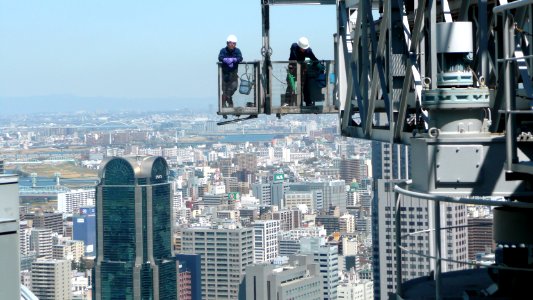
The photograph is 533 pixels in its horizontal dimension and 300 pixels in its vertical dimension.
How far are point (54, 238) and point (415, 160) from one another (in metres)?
75.8

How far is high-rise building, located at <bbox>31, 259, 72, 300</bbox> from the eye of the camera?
65.0 m

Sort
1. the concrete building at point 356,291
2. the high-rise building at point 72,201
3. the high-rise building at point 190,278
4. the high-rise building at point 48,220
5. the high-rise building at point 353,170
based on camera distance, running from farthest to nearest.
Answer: the high-rise building at point 353,170, the high-rise building at point 72,201, the high-rise building at point 48,220, the high-rise building at point 190,278, the concrete building at point 356,291

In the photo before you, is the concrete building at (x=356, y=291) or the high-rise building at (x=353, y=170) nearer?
the concrete building at (x=356, y=291)

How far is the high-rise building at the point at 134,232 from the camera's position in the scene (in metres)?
63.7

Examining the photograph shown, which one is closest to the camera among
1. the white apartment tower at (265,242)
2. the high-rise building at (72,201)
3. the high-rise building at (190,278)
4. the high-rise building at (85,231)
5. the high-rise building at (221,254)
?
the high-rise building at (190,278)

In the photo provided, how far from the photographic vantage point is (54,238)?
7819 centimetres

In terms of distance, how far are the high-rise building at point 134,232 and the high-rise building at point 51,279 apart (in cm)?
208

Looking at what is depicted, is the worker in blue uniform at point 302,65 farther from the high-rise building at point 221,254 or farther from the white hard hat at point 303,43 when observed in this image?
the high-rise building at point 221,254

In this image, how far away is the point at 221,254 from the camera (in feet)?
227

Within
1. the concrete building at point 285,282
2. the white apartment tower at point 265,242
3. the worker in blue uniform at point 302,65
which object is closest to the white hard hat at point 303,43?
the worker in blue uniform at point 302,65

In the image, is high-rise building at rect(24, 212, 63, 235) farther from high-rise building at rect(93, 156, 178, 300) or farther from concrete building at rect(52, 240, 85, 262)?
high-rise building at rect(93, 156, 178, 300)

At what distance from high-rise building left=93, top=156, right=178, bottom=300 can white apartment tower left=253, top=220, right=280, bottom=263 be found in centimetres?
624

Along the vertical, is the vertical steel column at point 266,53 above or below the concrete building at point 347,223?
above

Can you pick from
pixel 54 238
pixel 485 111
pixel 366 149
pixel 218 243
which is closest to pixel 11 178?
pixel 485 111
